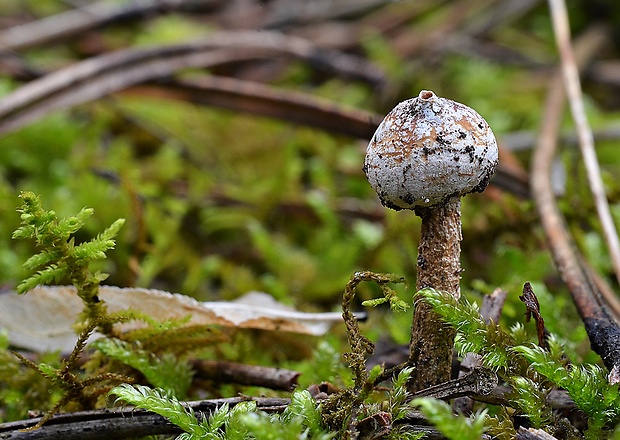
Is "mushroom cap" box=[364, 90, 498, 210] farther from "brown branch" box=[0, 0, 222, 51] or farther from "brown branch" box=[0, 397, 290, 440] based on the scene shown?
"brown branch" box=[0, 0, 222, 51]

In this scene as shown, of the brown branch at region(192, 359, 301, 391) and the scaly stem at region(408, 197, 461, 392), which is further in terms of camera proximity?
the brown branch at region(192, 359, 301, 391)

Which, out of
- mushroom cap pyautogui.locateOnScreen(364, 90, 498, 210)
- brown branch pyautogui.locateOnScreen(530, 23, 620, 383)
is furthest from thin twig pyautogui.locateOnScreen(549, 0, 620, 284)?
mushroom cap pyautogui.locateOnScreen(364, 90, 498, 210)

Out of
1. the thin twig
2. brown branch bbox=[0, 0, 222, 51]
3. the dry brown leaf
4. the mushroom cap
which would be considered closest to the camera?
the mushroom cap

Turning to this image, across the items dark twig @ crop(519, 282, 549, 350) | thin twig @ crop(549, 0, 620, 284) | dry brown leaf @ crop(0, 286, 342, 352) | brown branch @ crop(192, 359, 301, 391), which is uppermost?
thin twig @ crop(549, 0, 620, 284)

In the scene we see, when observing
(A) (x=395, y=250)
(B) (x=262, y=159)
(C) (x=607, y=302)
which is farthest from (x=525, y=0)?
(C) (x=607, y=302)

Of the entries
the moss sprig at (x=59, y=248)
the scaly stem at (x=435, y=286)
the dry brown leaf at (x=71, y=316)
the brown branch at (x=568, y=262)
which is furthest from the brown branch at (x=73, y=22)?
the scaly stem at (x=435, y=286)

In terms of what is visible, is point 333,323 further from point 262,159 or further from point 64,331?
point 262,159
